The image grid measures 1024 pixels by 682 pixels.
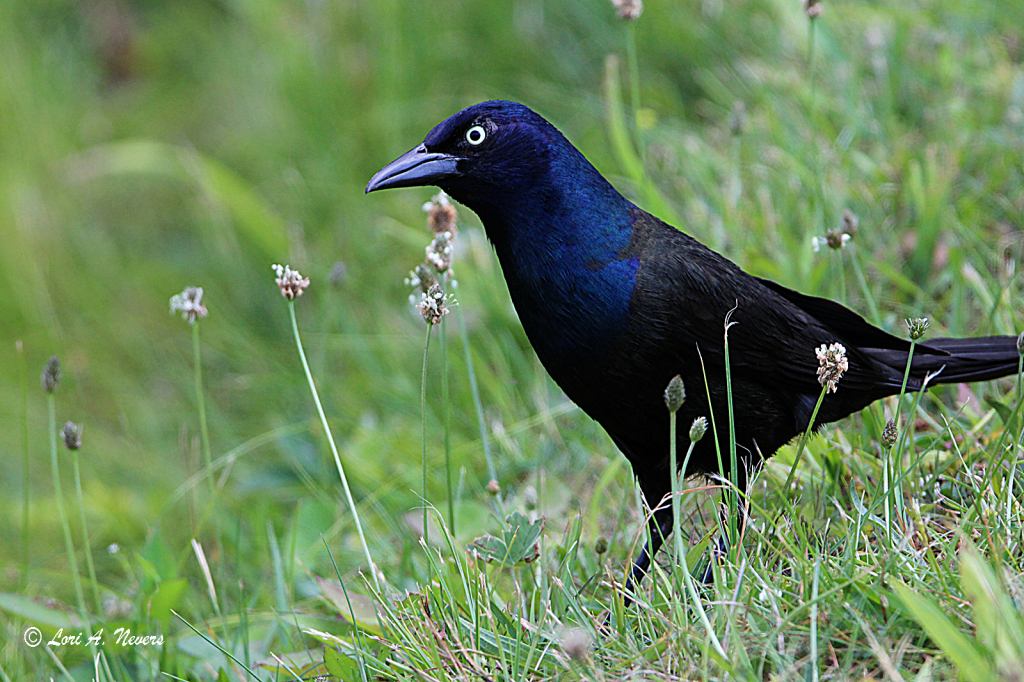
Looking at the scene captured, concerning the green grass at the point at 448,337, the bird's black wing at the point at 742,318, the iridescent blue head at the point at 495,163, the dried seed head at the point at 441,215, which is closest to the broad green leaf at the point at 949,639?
the green grass at the point at 448,337

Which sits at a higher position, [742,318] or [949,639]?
[742,318]

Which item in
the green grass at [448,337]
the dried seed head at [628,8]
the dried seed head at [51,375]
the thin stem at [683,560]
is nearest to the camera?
the thin stem at [683,560]

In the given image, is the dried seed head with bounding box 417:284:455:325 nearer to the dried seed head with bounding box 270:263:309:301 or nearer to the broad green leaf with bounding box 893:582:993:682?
the dried seed head with bounding box 270:263:309:301

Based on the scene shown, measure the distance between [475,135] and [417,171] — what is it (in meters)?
0.17

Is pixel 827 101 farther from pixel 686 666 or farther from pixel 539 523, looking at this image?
pixel 686 666

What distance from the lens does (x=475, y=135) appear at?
243cm

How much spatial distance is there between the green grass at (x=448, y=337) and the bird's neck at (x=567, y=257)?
410 mm

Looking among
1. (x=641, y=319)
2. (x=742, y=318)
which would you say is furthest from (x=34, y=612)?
(x=742, y=318)

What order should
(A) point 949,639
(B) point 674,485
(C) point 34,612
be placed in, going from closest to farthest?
1. (A) point 949,639
2. (B) point 674,485
3. (C) point 34,612

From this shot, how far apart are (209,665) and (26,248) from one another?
3659mm

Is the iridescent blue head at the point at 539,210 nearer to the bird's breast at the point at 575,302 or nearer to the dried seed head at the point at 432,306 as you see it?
the bird's breast at the point at 575,302

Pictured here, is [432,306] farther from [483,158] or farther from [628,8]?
[628,8]

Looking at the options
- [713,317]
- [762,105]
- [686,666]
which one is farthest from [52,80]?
[686,666]

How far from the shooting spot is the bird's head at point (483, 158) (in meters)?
2.41
